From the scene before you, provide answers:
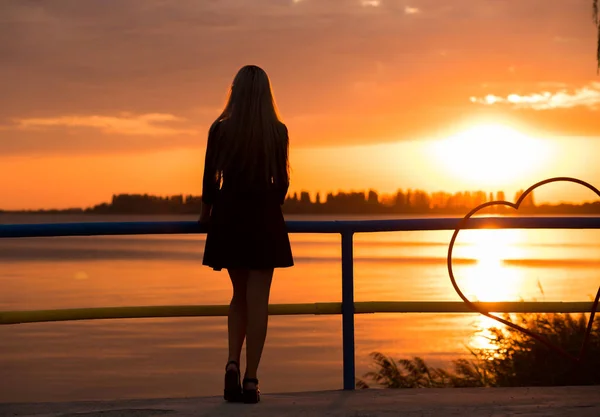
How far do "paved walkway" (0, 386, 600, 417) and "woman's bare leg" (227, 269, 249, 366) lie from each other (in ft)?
1.01

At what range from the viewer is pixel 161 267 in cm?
5647

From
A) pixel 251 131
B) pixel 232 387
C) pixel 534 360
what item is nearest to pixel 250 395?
pixel 232 387

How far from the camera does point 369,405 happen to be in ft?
16.9

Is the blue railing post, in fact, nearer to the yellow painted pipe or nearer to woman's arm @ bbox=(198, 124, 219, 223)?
the yellow painted pipe

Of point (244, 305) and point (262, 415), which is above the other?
point (244, 305)

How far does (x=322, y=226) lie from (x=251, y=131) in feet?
2.53

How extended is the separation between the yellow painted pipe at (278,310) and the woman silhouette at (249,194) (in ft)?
0.99

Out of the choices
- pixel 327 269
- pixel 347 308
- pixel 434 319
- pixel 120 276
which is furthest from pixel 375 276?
pixel 347 308

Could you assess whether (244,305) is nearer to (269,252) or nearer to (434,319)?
(269,252)

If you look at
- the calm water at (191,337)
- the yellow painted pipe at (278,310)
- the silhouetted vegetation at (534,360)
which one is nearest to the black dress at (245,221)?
the yellow painted pipe at (278,310)

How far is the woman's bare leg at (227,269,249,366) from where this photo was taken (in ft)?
17.5

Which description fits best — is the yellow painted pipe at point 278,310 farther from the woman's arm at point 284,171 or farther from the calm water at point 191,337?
the calm water at point 191,337

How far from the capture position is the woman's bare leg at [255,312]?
523 centimetres

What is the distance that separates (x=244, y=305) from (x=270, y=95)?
1.18 meters
